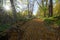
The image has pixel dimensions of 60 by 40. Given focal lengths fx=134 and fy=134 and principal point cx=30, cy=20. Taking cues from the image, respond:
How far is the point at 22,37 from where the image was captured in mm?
8023

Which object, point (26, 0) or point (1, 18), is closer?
point (1, 18)

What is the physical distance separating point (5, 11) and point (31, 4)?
24.6 meters

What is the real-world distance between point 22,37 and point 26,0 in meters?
26.9

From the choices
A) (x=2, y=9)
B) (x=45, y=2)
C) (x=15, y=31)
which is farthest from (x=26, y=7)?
(x=15, y=31)

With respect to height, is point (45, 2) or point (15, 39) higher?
point (45, 2)

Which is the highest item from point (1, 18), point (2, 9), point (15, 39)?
point (2, 9)

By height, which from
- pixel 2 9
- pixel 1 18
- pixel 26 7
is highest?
pixel 26 7

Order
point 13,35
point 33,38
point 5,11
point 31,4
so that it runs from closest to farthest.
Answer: point 33,38 → point 13,35 → point 5,11 → point 31,4

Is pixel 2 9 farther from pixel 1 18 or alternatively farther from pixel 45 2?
pixel 45 2

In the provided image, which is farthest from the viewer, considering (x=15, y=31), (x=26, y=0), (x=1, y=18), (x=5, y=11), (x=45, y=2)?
(x=26, y=0)

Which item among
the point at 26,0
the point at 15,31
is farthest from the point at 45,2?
the point at 15,31

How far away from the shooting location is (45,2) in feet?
96.7

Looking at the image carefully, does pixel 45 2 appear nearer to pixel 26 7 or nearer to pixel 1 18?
pixel 26 7

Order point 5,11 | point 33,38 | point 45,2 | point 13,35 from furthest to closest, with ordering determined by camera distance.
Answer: point 45,2 < point 5,11 < point 13,35 < point 33,38
